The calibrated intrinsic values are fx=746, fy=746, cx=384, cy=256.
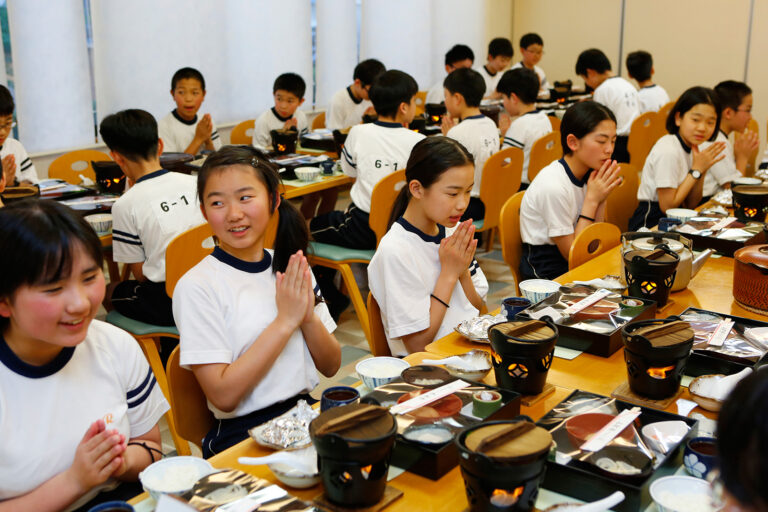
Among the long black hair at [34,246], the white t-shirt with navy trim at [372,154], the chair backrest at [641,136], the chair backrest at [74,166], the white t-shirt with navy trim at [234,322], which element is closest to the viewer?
the long black hair at [34,246]

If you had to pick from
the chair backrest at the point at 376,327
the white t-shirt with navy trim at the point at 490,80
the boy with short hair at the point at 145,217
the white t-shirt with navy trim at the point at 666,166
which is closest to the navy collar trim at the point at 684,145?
the white t-shirt with navy trim at the point at 666,166

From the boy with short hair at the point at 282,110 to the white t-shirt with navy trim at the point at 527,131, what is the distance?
4.46ft

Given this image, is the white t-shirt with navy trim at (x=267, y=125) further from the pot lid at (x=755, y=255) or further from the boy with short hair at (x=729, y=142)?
the pot lid at (x=755, y=255)

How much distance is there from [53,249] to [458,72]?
3256 millimetres

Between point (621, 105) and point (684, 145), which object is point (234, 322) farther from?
point (621, 105)

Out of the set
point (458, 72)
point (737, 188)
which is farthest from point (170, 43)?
point (737, 188)

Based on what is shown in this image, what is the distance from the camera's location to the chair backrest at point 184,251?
2.29 m

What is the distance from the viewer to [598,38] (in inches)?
313

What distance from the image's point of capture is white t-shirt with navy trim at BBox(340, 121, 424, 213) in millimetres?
3502

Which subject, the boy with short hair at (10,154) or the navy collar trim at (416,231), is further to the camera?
the boy with short hair at (10,154)

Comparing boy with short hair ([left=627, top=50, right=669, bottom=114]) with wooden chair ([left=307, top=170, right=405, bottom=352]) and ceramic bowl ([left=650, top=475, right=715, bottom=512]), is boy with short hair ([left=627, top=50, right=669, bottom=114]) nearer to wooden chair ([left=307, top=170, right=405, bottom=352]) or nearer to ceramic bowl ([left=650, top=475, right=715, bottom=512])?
wooden chair ([left=307, top=170, right=405, bottom=352])

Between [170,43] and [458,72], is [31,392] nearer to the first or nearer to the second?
[458,72]

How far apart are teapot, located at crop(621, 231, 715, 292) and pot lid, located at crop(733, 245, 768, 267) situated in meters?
0.15

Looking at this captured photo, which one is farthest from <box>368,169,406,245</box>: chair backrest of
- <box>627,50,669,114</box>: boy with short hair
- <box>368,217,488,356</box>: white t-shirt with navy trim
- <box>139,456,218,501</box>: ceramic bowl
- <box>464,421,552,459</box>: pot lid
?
<box>627,50,669,114</box>: boy with short hair
